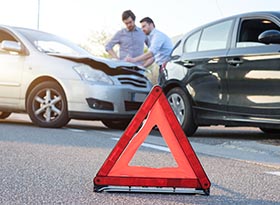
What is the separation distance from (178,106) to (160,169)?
4316 millimetres

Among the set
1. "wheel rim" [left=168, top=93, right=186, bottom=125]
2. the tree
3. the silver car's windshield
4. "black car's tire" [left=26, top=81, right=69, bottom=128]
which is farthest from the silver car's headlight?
the tree

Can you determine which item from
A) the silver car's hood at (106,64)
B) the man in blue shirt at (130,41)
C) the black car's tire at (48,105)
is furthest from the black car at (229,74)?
the man in blue shirt at (130,41)

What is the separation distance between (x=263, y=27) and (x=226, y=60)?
0.61 metres

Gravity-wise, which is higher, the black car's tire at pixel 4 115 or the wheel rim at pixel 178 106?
the wheel rim at pixel 178 106

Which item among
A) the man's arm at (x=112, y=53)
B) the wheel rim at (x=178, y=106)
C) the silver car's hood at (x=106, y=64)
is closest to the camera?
the wheel rim at (x=178, y=106)

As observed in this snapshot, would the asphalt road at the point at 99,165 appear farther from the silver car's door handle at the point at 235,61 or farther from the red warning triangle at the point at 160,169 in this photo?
the silver car's door handle at the point at 235,61

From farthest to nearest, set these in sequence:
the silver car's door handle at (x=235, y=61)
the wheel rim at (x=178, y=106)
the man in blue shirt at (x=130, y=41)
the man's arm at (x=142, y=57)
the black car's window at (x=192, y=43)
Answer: the man in blue shirt at (x=130, y=41) < the man's arm at (x=142, y=57) < the black car's window at (x=192, y=43) < the wheel rim at (x=178, y=106) < the silver car's door handle at (x=235, y=61)

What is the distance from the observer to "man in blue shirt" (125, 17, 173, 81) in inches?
419

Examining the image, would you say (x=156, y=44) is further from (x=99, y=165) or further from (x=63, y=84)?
(x=99, y=165)

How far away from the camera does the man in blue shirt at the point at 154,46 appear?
34.9 ft

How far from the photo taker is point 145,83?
33.6 ft

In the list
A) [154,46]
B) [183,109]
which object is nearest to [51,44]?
[154,46]

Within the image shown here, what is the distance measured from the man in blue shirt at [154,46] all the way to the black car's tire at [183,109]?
1977 mm

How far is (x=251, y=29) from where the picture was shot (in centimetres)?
802
